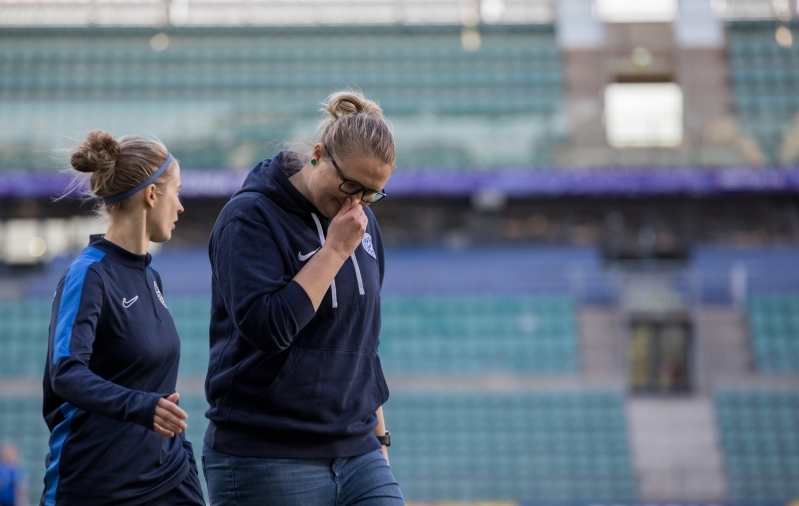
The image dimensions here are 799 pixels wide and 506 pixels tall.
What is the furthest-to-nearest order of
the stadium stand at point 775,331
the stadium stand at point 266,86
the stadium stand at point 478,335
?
the stadium stand at point 266,86
the stadium stand at point 775,331
the stadium stand at point 478,335

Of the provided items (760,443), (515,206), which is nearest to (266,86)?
(515,206)

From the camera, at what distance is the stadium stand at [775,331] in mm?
15109

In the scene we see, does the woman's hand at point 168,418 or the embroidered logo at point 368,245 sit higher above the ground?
the embroidered logo at point 368,245

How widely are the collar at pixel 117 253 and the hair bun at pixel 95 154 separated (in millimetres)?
238

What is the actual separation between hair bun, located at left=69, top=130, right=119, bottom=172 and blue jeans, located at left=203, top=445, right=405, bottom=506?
96 cm

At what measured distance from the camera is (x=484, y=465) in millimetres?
13508

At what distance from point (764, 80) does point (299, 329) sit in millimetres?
18876

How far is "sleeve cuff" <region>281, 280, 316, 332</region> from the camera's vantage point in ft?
7.88

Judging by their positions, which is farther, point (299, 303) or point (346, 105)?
point (346, 105)

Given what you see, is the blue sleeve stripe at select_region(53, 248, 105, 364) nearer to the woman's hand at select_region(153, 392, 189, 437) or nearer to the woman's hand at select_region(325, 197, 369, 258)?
the woman's hand at select_region(153, 392, 189, 437)

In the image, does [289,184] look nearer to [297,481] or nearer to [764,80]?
[297,481]

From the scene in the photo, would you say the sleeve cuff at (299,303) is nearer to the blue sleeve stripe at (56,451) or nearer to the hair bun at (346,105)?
the hair bun at (346,105)

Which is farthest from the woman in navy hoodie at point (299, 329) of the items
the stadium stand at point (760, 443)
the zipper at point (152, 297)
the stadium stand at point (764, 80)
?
the stadium stand at point (764, 80)

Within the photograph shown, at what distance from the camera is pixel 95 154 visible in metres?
2.87
